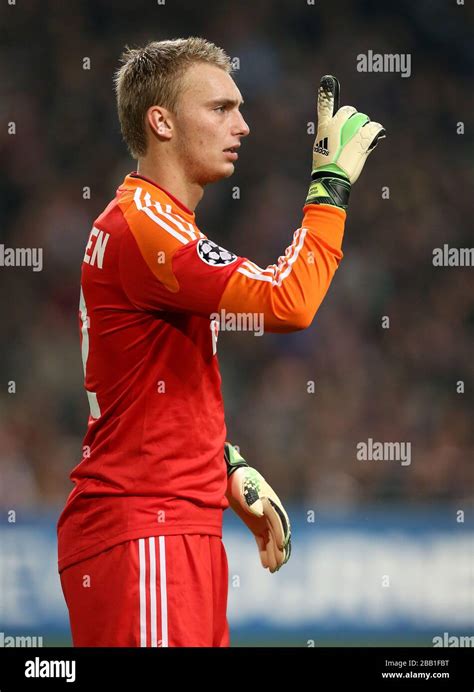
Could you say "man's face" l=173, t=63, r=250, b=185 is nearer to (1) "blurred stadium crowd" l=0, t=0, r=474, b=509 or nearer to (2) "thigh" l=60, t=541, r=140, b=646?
(2) "thigh" l=60, t=541, r=140, b=646

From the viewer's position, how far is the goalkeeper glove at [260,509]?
3312 millimetres

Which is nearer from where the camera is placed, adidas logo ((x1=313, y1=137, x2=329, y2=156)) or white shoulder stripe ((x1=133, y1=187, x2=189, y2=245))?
white shoulder stripe ((x1=133, y1=187, x2=189, y2=245))

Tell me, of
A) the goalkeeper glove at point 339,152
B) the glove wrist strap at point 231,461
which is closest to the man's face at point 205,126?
the goalkeeper glove at point 339,152

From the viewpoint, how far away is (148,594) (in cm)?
287

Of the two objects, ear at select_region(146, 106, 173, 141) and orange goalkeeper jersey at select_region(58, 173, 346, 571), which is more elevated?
ear at select_region(146, 106, 173, 141)

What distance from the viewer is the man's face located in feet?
10.3

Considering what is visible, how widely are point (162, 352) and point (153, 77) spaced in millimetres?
794

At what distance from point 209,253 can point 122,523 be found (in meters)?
0.71

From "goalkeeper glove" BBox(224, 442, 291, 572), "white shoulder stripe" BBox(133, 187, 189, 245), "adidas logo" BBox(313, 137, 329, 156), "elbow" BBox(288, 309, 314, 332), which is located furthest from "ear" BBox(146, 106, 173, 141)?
"goalkeeper glove" BBox(224, 442, 291, 572)

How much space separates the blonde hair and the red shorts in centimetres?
111

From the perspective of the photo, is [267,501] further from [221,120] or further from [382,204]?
[382,204]

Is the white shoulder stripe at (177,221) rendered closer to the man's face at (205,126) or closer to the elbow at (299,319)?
the man's face at (205,126)

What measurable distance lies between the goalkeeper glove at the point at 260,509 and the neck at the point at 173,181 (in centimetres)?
72

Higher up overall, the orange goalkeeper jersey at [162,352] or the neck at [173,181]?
the neck at [173,181]
